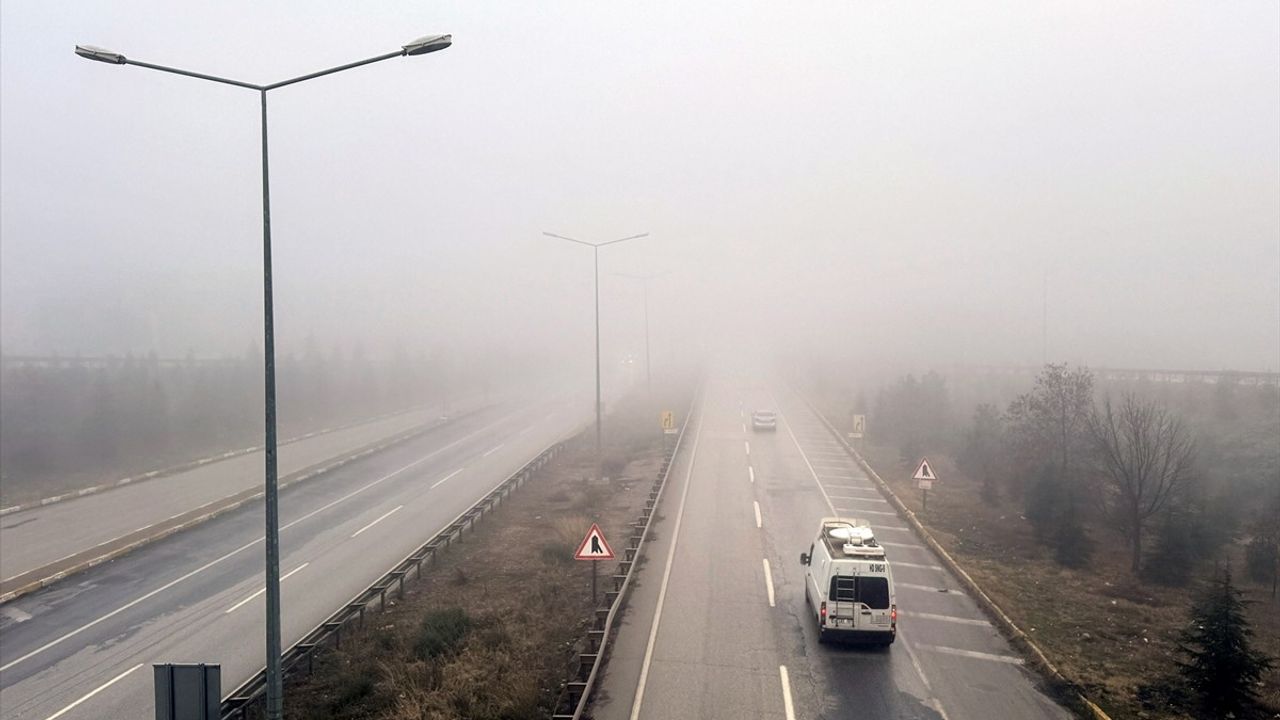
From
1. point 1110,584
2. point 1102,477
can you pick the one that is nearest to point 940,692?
point 1110,584

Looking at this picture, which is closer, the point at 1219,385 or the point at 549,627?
the point at 549,627

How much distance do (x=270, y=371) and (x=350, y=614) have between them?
319 inches

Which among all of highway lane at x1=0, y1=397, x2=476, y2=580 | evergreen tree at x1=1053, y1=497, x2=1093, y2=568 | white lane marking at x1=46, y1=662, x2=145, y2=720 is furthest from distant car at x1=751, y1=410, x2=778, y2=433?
white lane marking at x1=46, y1=662, x2=145, y2=720

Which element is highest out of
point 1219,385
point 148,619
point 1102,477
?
point 1219,385

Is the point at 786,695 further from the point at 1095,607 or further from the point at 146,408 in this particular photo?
the point at 146,408

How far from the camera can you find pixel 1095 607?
1633 centimetres

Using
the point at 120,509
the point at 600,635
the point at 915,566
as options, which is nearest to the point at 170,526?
the point at 120,509

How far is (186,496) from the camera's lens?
30828 mm

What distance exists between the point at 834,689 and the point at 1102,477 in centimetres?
1742

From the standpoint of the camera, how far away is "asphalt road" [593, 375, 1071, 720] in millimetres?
11523

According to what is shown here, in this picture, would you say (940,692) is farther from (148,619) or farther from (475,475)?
(475,475)

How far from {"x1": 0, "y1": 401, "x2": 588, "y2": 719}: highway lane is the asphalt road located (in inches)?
303

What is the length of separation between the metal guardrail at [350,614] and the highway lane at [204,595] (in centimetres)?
120

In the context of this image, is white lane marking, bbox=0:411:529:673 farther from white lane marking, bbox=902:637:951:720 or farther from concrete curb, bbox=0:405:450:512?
white lane marking, bbox=902:637:951:720
